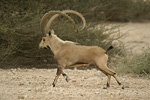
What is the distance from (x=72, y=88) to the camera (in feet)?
23.5

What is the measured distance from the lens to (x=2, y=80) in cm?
827

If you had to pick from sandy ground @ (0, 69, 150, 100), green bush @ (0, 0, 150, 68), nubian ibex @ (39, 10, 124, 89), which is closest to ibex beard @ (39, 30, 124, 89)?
nubian ibex @ (39, 10, 124, 89)

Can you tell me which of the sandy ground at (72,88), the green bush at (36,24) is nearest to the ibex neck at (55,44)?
the sandy ground at (72,88)

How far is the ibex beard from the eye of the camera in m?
7.13

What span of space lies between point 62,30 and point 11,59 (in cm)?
216

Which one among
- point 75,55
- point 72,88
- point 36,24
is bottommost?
point 72,88

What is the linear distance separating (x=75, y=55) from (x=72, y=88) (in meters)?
0.68

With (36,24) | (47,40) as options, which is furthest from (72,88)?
(36,24)

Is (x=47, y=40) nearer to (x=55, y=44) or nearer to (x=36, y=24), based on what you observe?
(x=55, y=44)

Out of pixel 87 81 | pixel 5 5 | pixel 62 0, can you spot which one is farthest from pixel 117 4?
pixel 87 81

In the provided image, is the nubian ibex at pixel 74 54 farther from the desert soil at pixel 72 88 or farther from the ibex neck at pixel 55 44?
the desert soil at pixel 72 88

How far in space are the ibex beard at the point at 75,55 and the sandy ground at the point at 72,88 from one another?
16.2 inches

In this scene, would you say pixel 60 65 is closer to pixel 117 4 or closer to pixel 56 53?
pixel 56 53

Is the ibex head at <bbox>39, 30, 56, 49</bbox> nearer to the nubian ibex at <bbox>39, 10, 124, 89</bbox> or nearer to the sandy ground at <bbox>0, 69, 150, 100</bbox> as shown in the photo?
the nubian ibex at <bbox>39, 10, 124, 89</bbox>
